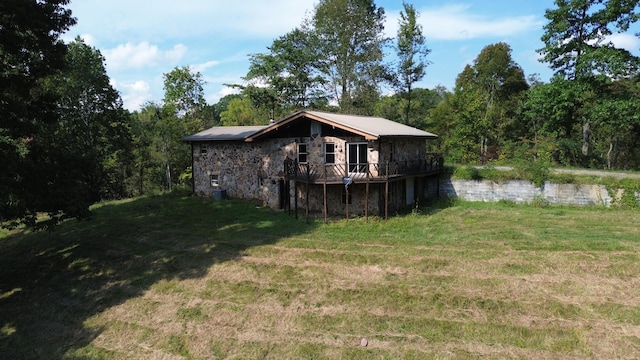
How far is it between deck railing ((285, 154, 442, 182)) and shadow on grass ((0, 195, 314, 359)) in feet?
8.45

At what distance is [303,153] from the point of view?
22.2 m

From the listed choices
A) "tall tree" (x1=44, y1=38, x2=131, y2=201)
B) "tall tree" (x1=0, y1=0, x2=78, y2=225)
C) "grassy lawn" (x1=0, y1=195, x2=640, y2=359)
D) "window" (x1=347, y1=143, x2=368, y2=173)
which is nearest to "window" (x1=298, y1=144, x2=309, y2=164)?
"window" (x1=347, y1=143, x2=368, y2=173)

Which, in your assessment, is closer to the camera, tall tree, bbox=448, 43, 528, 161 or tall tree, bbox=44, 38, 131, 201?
tall tree, bbox=44, 38, 131, 201

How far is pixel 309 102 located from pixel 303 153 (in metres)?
20.4

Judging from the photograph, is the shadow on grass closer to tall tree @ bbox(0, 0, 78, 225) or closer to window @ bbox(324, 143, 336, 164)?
tall tree @ bbox(0, 0, 78, 225)

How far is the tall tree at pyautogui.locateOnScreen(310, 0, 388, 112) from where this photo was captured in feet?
121

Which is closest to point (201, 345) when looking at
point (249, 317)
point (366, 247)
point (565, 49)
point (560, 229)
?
point (249, 317)

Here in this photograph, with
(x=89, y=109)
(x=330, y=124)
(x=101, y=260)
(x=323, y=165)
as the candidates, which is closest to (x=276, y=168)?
(x=323, y=165)

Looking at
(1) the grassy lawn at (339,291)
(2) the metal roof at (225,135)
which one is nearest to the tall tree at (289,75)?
(2) the metal roof at (225,135)

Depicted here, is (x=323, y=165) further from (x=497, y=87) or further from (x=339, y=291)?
(x=497, y=87)

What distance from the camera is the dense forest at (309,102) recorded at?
606 inches

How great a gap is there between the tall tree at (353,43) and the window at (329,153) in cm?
1784

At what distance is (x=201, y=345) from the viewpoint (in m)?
10.4

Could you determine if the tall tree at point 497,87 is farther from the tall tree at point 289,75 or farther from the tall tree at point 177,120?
the tall tree at point 177,120
